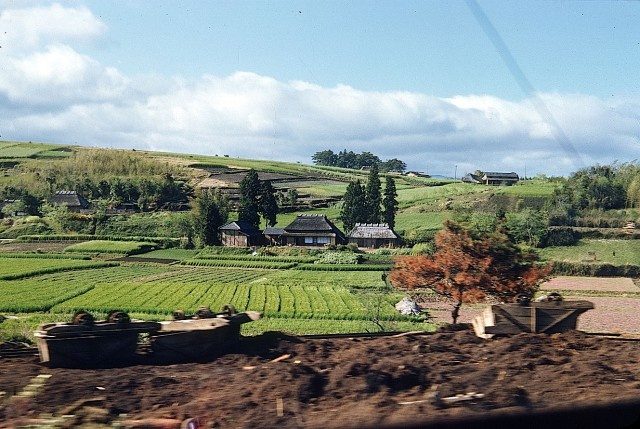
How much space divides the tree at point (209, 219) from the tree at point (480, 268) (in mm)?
7560

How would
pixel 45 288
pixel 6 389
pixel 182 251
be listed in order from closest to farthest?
pixel 6 389, pixel 45 288, pixel 182 251

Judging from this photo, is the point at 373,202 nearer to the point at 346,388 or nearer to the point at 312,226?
the point at 312,226

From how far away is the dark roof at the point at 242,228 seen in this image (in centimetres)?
1571

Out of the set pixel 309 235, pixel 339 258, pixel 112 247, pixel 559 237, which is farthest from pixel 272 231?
pixel 559 237

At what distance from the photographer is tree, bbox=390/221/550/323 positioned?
852cm

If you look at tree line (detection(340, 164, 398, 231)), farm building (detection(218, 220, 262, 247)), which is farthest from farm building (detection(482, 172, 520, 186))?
farm building (detection(218, 220, 262, 247))

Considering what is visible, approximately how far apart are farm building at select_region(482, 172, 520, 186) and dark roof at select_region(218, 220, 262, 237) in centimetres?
1687

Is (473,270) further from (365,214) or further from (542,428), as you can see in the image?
(365,214)

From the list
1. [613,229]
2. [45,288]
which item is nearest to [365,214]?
[613,229]

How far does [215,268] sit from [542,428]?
405 inches

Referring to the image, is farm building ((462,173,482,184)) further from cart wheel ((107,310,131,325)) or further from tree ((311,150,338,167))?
cart wheel ((107,310,131,325))

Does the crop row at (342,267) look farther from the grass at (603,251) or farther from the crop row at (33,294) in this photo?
the crop row at (33,294)

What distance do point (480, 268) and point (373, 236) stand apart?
32.1 feet

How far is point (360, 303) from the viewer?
38.3 ft
